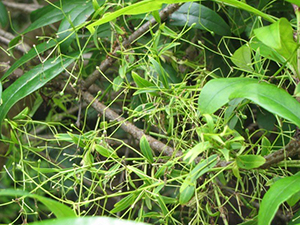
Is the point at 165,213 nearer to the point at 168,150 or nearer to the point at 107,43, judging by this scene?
the point at 168,150

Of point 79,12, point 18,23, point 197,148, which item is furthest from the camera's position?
point 18,23

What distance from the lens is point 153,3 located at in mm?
439

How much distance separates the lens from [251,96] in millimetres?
416

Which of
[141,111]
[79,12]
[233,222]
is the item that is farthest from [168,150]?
[233,222]

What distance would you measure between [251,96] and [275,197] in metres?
0.11

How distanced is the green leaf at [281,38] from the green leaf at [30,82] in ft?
1.20

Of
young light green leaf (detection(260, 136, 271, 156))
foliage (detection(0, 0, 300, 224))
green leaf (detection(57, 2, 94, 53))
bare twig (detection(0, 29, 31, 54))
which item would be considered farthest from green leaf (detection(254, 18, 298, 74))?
bare twig (detection(0, 29, 31, 54))

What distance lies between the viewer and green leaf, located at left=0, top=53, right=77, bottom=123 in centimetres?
66

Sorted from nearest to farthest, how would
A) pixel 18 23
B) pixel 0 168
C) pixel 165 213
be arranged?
pixel 165 213, pixel 0 168, pixel 18 23

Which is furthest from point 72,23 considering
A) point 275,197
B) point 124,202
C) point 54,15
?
point 275,197

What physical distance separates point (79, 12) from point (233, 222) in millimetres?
667

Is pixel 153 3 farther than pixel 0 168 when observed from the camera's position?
No

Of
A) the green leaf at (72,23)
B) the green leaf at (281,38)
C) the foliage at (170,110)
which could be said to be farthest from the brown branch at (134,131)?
the green leaf at (281,38)

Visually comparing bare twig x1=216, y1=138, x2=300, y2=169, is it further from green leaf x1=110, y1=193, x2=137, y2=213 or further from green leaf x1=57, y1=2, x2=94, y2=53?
green leaf x1=57, y1=2, x2=94, y2=53
